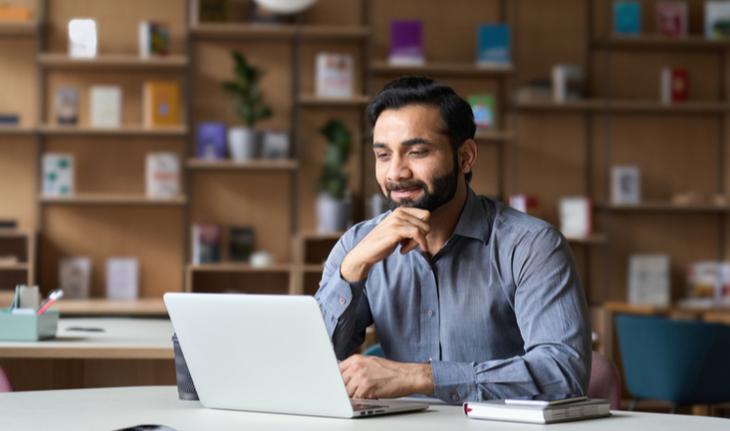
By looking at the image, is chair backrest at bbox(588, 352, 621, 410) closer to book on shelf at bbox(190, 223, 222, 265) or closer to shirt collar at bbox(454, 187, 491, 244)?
shirt collar at bbox(454, 187, 491, 244)

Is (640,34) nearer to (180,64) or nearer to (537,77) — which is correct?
(537,77)

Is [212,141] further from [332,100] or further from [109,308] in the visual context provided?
[109,308]

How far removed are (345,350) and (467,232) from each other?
0.39 m

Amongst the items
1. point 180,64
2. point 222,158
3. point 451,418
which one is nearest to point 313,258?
point 222,158

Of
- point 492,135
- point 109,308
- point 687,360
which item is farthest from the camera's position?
point 492,135

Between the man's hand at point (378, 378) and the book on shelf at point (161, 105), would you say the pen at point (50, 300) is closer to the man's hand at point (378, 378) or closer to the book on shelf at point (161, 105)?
the man's hand at point (378, 378)

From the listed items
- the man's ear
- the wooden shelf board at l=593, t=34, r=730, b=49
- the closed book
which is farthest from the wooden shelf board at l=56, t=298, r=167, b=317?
the closed book

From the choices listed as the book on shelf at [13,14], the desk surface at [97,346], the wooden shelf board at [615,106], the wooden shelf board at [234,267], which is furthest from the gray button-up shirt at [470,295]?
the book on shelf at [13,14]

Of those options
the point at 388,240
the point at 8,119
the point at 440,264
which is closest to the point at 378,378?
the point at 388,240

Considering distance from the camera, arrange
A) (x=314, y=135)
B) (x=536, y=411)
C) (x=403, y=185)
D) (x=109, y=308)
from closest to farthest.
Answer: (x=536, y=411) < (x=403, y=185) < (x=109, y=308) < (x=314, y=135)

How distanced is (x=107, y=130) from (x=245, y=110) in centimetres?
77

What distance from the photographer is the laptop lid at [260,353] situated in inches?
72.1

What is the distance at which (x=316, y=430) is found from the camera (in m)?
1.78

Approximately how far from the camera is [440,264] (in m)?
2.46
